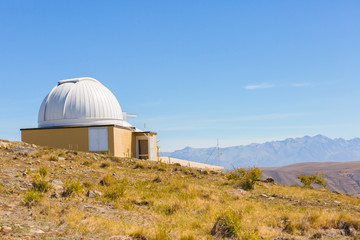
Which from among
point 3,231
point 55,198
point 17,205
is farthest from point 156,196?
point 3,231

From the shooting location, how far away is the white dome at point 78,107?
30391mm

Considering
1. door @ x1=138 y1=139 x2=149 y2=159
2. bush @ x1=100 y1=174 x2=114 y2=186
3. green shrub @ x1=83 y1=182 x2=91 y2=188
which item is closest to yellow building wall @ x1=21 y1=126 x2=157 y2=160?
door @ x1=138 y1=139 x2=149 y2=159

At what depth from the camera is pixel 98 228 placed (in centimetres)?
779

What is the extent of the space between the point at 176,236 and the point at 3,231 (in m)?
3.40

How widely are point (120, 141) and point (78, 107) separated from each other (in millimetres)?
4750

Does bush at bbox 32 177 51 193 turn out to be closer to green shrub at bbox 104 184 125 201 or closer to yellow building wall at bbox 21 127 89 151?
green shrub at bbox 104 184 125 201

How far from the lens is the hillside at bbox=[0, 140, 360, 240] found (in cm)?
776

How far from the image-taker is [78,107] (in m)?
30.5

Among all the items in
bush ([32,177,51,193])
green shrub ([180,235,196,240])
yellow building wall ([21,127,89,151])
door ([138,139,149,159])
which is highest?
yellow building wall ([21,127,89,151])


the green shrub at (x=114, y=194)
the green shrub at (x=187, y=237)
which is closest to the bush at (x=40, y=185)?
the green shrub at (x=114, y=194)

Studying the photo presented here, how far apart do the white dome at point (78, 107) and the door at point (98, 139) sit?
1884 millimetres

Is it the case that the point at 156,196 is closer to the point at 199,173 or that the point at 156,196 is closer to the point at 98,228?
the point at 98,228

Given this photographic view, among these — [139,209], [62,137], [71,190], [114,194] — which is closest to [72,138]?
[62,137]

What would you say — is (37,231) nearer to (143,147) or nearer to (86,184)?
(86,184)
